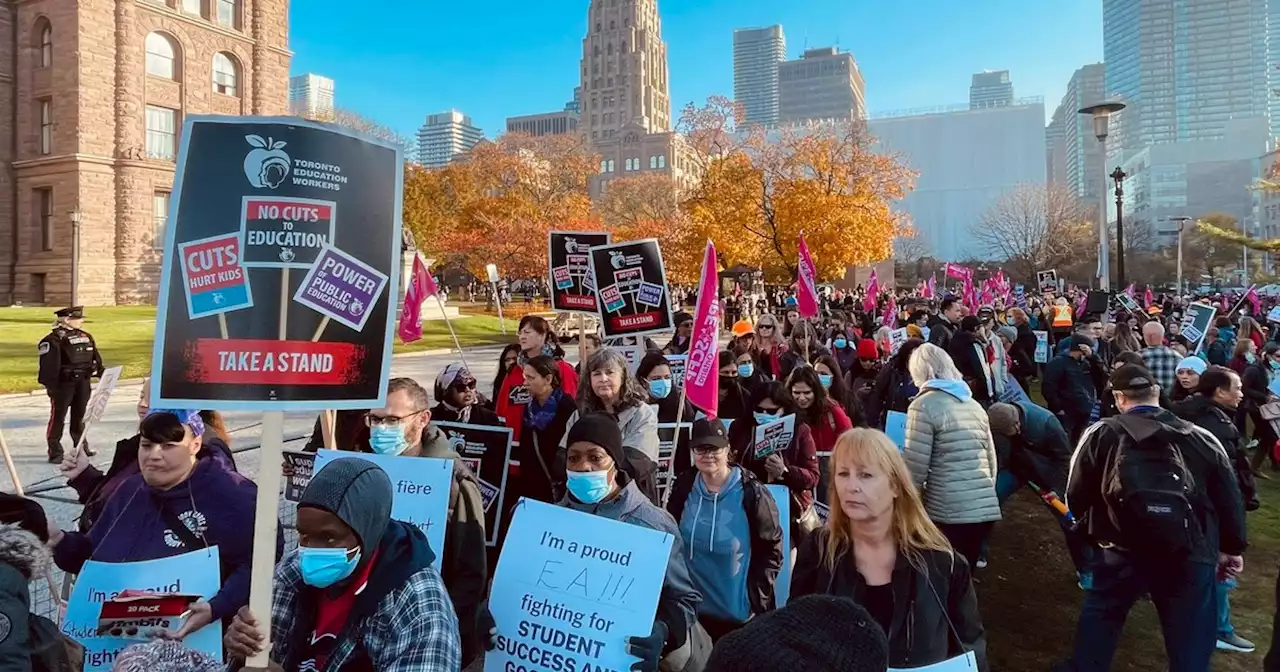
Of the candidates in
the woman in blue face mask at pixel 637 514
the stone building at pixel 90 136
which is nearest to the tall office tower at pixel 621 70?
the stone building at pixel 90 136

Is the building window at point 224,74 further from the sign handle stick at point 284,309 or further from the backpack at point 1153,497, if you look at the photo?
the backpack at point 1153,497

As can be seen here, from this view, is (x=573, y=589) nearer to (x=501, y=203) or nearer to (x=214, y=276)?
(x=214, y=276)

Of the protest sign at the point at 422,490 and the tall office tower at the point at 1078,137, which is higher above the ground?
the tall office tower at the point at 1078,137

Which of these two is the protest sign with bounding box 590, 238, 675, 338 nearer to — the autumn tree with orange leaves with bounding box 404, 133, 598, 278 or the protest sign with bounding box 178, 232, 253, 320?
the protest sign with bounding box 178, 232, 253, 320

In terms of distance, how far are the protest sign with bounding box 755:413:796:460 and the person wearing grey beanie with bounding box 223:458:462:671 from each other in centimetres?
301

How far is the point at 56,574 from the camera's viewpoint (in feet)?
18.9

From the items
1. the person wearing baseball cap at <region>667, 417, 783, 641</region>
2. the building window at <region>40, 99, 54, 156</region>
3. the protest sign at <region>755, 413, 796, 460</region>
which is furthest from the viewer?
the building window at <region>40, 99, 54, 156</region>

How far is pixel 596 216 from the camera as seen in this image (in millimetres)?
53969

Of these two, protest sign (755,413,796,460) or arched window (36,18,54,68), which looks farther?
arched window (36,18,54,68)

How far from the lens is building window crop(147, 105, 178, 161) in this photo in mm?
39594

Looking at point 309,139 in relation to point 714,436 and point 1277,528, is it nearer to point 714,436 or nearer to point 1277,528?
point 714,436

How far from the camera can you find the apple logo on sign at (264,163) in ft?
8.06

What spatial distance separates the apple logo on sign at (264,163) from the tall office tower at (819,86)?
165m

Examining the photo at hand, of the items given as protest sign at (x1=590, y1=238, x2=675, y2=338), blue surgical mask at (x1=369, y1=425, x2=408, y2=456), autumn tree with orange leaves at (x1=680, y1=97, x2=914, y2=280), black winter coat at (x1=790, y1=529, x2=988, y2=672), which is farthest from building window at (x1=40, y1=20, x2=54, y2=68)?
black winter coat at (x1=790, y1=529, x2=988, y2=672)
